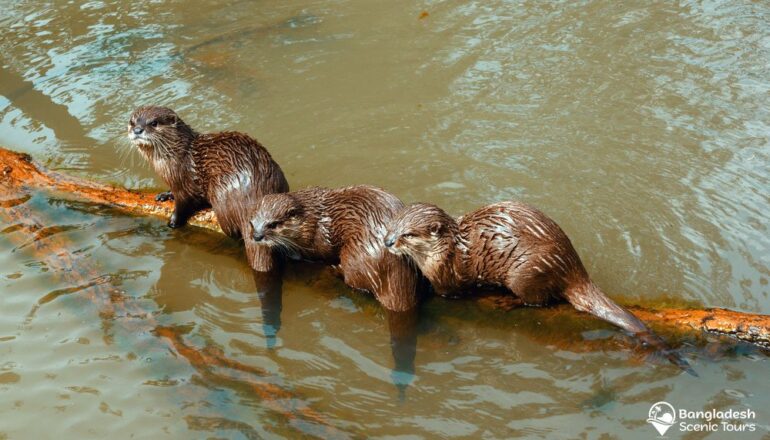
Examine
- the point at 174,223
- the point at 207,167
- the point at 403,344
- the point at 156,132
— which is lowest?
the point at 403,344

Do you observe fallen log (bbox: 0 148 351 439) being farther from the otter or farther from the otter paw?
the otter

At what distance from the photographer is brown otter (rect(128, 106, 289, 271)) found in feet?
13.3

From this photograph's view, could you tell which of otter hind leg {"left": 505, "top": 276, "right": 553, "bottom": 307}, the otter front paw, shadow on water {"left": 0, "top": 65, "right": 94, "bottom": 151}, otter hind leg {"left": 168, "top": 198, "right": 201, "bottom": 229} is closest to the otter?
otter hind leg {"left": 505, "top": 276, "right": 553, "bottom": 307}

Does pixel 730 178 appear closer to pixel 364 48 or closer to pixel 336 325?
pixel 336 325

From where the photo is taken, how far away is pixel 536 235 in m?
3.34

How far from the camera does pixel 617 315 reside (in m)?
3.06

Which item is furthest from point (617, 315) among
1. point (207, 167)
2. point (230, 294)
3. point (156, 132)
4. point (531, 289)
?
point (156, 132)

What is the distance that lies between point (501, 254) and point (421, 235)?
390mm

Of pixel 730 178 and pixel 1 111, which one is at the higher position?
pixel 1 111

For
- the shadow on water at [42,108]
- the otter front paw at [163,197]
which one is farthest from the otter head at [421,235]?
the shadow on water at [42,108]

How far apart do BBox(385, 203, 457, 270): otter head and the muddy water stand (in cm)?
31

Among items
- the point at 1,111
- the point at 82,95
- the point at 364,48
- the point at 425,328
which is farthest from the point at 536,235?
the point at 1,111

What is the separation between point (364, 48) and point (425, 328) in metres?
3.89

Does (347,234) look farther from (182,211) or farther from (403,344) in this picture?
(182,211)
